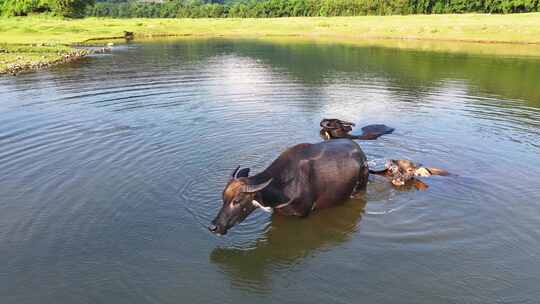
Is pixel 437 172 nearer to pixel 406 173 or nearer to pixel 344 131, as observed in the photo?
pixel 406 173

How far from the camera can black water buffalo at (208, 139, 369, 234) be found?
34.3ft

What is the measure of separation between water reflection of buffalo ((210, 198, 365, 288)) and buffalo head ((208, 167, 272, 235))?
0.70m

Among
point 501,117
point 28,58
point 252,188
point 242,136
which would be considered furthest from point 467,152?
point 28,58

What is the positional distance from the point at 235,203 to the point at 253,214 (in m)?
1.93

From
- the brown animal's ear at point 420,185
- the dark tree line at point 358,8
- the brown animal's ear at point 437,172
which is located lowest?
the brown animal's ear at point 420,185

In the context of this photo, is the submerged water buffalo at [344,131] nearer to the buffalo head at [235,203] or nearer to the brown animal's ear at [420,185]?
the brown animal's ear at [420,185]

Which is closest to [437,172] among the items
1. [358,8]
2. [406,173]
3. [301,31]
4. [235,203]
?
[406,173]

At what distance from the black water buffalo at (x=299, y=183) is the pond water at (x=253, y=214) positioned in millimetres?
542

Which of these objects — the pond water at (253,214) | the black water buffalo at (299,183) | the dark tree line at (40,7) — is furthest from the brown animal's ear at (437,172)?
the dark tree line at (40,7)

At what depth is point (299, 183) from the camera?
11.8m

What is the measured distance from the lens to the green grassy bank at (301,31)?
61.3 meters

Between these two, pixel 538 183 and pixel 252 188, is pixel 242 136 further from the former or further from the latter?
pixel 538 183

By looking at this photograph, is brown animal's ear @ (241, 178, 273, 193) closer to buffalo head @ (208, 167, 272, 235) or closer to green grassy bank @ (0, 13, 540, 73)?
buffalo head @ (208, 167, 272, 235)

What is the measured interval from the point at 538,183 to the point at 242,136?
37.2 ft
